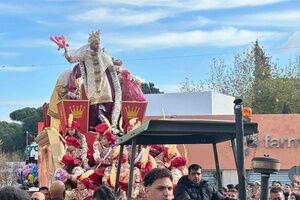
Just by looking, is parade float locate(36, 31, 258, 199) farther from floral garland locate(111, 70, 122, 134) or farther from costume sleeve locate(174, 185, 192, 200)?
costume sleeve locate(174, 185, 192, 200)

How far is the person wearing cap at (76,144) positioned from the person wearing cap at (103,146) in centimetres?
30

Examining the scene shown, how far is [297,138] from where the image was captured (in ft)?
90.5

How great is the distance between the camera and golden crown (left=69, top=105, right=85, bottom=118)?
631 inches

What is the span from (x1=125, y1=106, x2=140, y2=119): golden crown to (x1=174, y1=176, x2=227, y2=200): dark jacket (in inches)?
312

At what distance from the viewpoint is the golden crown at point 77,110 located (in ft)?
52.6

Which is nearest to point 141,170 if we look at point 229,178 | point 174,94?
point 229,178

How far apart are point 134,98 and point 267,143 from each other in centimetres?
1151

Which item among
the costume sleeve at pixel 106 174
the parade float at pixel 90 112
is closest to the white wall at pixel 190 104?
the parade float at pixel 90 112

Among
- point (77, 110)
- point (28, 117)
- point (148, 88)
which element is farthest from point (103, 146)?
point (28, 117)

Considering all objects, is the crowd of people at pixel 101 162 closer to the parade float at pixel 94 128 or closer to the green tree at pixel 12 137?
the parade float at pixel 94 128

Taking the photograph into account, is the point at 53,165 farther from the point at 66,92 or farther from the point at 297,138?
the point at 297,138

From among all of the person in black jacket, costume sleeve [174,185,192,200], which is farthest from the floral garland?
costume sleeve [174,185,192,200]

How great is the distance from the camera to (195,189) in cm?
860

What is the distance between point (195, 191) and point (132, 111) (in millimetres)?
8220
